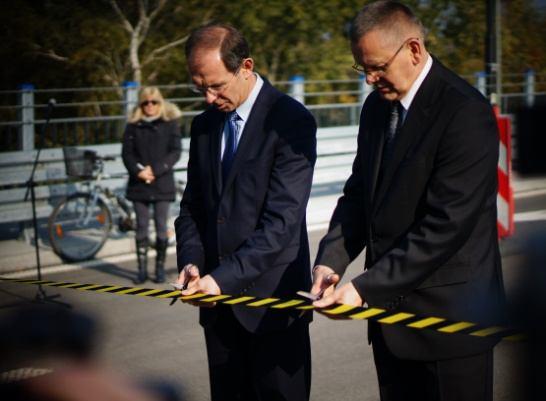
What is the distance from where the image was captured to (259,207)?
3.36 meters

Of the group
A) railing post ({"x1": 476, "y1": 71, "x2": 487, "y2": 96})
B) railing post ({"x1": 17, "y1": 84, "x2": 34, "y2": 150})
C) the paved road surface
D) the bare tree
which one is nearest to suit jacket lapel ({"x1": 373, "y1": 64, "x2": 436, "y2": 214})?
the paved road surface

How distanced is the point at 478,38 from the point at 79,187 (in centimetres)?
1556

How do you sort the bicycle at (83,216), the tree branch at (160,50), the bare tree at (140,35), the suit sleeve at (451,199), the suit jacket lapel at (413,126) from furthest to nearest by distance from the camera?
the tree branch at (160,50) → the bare tree at (140,35) → the bicycle at (83,216) → the suit jacket lapel at (413,126) → the suit sleeve at (451,199)

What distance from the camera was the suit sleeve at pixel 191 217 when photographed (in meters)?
3.51

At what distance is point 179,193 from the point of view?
34.5 feet

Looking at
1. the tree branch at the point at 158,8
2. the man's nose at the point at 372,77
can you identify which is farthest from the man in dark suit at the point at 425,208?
the tree branch at the point at 158,8

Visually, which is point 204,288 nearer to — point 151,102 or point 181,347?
point 181,347

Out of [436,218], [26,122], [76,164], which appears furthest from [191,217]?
[26,122]

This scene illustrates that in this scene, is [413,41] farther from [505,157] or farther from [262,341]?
[505,157]

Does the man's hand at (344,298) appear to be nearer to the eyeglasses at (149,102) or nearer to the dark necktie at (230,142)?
the dark necktie at (230,142)

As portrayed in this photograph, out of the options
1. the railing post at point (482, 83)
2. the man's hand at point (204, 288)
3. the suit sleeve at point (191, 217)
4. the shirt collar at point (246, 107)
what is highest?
the railing post at point (482, 83)

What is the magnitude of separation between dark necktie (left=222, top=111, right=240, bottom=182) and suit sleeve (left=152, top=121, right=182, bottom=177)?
17.1ft

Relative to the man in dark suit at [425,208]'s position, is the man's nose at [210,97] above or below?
above

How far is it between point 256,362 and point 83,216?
6.77 meters
